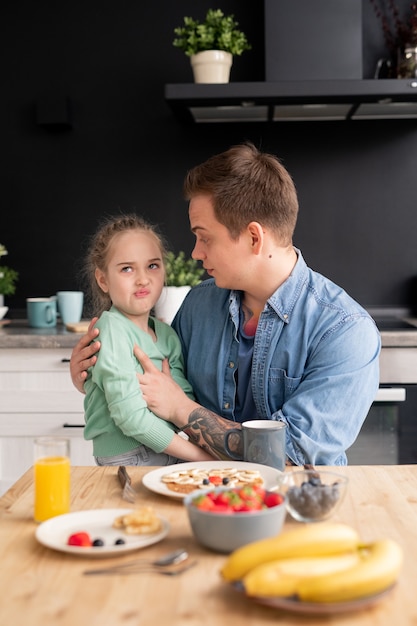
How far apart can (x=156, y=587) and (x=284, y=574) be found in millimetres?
185

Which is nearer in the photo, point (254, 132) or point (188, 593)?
point (188, 593)

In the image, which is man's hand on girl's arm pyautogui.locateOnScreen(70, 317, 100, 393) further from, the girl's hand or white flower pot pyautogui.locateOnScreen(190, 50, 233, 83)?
white flower pot pyautogui.locateOnScreen(190, 50, 233, 83)

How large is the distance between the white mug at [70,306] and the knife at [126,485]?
191cm

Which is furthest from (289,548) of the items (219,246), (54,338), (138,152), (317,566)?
(138,152)

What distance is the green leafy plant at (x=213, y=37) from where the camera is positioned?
335cm

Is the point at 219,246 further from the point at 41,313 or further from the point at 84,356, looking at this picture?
the point at 41,313

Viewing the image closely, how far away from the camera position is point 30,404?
10.4 feet

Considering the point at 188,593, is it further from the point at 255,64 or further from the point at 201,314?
the point at 255,64

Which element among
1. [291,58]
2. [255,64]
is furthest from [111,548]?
[255,64]

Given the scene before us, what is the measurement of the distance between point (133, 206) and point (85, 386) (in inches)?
76.1

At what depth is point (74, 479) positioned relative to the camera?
5.16ft

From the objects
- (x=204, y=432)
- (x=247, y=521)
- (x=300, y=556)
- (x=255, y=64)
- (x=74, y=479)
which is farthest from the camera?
(x=255, y=64)

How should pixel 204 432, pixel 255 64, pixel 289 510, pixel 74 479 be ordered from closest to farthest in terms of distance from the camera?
pixel 289 510 → pixel 74 479 → pixel 204 432 → pixel 255 64

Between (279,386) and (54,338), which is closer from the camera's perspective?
(279,386)
